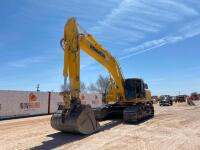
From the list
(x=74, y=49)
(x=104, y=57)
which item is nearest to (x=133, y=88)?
(x=104, y=57)

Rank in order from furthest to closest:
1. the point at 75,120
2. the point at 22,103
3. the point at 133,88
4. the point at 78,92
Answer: the point at 22,103, the point at 133,88, the point at 78,92, the point at 75,120

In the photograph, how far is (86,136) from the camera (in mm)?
11164

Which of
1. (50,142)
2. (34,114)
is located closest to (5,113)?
(34,114)

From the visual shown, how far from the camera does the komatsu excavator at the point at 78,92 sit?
11.2 meters

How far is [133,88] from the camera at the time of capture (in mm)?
18844

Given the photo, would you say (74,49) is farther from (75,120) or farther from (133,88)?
(133,88)

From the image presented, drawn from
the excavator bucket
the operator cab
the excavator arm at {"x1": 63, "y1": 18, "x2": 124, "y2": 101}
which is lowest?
the excavator bucket

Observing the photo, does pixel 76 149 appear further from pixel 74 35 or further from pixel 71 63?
pixel 74 35

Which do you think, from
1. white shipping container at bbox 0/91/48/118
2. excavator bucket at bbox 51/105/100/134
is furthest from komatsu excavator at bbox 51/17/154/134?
white shipping container at bbox 0/91/48/118

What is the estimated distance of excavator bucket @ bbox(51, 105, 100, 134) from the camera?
10.9 meters

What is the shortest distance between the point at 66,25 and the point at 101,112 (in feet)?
23.5

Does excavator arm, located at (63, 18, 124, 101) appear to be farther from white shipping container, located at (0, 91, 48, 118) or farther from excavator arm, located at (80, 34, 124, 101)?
white shipping container, located at (0, 91, 48, 118)

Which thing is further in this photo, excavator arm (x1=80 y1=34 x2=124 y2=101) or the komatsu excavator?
excavator arm (x1=80 y1=34 x2=124 y2=101)

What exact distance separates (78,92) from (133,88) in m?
7.85
